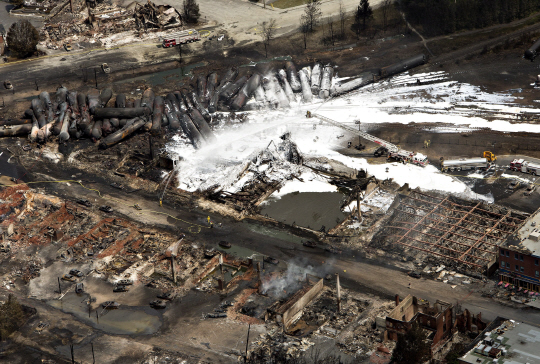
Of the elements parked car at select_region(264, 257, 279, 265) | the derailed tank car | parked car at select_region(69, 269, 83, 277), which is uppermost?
the derailed tank car

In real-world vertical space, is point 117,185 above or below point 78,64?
below

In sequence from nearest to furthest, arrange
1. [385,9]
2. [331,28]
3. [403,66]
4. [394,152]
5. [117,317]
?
[117,317] < [394,152] < [403,66] < [331,28] < [385,9]

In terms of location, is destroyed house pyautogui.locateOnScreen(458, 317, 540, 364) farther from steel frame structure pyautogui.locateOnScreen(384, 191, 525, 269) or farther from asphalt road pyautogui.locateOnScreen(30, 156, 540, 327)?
steel frame structure pyautogui.locateOnScreen(384, 191, 525, 269)

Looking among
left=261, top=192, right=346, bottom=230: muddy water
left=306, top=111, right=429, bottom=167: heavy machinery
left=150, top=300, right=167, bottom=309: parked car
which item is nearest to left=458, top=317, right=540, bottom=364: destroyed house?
left=261, top=192, right=346, bottom=230: muddy water

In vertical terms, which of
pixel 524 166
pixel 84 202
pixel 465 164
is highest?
pixel 84 202

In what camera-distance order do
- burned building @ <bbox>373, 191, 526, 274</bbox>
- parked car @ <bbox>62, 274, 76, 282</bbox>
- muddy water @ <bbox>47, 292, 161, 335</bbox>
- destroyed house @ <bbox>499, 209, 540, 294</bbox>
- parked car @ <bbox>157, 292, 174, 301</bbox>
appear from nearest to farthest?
1. muddy water @ <bbox>47, 292, 161, 335</bbox>
2. destroyed house @ <bbox>499, 209, 540, 294</bbox>
3. parked car @ <bbox>157, 292, 174, 301</bbox>
4. parked car @ <bbox>62, 274, 76, 282</bbox>
5. burned building @ <bbox>373, 191, 526, 274</bbox>

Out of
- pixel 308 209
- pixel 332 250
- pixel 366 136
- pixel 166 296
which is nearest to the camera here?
pixel 166 296

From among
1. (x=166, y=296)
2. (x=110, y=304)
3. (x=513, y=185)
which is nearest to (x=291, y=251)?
(x=166, y=296)

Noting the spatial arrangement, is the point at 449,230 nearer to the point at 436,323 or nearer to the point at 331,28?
the point at 436,323
